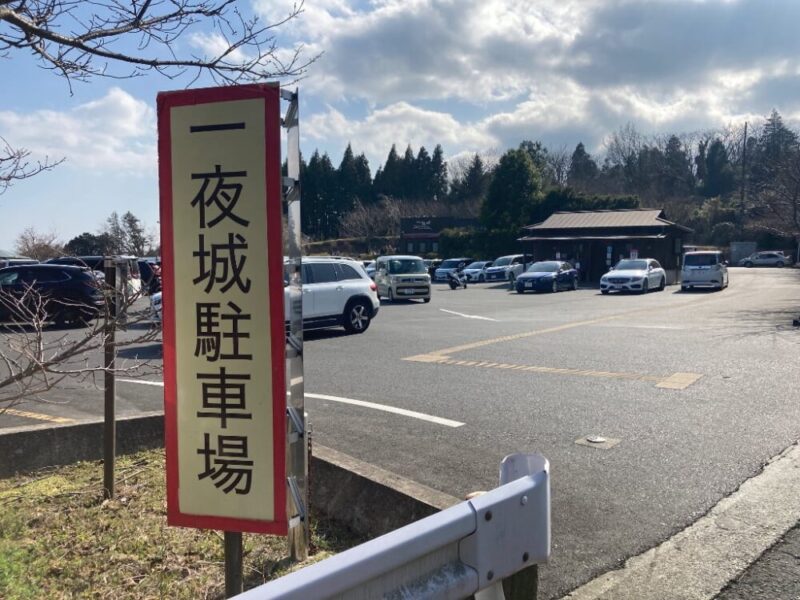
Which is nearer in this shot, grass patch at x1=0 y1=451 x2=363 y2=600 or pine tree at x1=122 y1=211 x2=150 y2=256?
grass patch at x1=0 y1=451 x2=363 y2=600

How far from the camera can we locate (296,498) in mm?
3250

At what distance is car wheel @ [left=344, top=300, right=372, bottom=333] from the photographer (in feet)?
48.2

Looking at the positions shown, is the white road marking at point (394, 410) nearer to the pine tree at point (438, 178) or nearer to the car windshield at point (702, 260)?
the car windshield at point (702, 260)

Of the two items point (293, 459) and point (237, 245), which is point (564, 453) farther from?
point (237, 245)

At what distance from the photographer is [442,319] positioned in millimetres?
17828

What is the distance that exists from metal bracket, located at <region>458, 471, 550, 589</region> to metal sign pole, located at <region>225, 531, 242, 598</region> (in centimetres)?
114

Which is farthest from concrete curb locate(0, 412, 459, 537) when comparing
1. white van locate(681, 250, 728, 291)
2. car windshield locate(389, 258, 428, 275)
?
white van locate(681, 250, 728, 291)

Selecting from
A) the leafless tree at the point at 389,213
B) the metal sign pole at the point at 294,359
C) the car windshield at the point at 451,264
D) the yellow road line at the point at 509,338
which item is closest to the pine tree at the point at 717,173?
the leafless tree at the point at 389,213

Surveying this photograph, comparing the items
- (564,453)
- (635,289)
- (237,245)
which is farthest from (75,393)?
(635,289)

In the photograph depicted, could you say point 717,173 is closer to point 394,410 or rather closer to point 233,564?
point 394,410

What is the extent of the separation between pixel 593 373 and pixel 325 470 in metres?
5.90

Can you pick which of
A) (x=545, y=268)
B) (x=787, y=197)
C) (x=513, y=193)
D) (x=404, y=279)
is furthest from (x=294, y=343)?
(x=513, y=193)

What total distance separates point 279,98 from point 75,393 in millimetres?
7264

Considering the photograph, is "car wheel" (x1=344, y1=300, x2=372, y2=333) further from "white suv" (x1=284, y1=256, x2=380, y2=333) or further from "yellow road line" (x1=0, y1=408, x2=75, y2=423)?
"yellow road line" (x1=0, y1=408, x2=75, y2=423)
